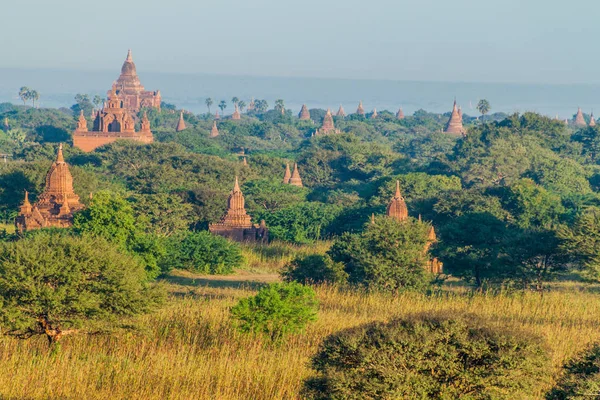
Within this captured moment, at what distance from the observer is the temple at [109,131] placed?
98062 mm

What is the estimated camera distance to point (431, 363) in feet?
51.4

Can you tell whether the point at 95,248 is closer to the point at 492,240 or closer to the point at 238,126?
the point at 492,240

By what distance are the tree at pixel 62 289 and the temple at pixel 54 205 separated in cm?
2555

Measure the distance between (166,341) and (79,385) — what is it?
5.21 metres

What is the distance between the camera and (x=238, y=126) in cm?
15038

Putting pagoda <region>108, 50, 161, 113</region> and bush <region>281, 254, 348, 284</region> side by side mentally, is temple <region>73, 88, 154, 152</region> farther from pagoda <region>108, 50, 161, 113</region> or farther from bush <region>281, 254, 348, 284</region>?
bush <region>281, 254, 348, 284</region>

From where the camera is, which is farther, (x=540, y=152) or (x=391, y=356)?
(x=540, y=152)

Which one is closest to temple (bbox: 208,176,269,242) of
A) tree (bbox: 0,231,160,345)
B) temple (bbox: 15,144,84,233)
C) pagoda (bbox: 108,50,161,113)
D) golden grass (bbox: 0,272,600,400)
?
temple (bbox: 15,144,84,233)

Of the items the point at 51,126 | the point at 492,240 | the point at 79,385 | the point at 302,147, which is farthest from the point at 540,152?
the point at 79,385

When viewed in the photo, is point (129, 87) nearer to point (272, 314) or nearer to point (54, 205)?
point (54, 205)

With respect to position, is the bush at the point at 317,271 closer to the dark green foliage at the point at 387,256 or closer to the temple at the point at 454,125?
the dark green foliage at the point at 387,256

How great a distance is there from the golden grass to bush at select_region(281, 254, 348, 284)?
1780mm

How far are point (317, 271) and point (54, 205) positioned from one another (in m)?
19.7

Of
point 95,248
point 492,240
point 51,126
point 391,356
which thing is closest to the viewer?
point 391,356
